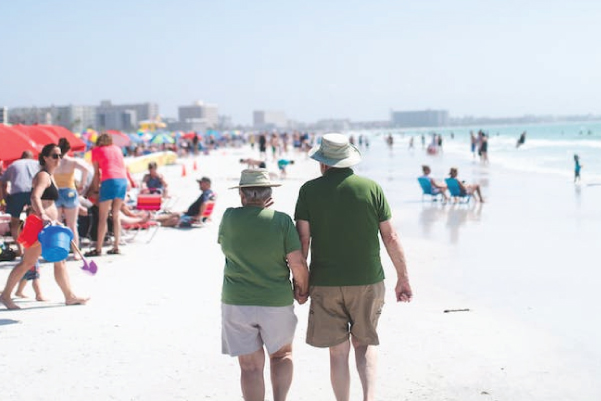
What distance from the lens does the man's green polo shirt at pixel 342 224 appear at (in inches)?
139

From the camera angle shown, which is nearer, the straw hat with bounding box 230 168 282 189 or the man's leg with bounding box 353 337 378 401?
the straw hat with bounding box 230 168 282 189

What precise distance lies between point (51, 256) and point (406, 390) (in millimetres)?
3207

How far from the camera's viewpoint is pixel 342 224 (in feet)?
11.6

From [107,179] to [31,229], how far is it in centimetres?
270

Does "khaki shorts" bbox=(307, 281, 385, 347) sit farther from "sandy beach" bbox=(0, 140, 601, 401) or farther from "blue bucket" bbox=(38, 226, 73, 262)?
"blue bucket" bbox=(38, 226, 73, 262)

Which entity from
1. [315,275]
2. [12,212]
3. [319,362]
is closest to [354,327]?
[315,275]

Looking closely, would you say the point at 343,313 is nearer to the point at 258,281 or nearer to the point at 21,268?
the point at 258,281

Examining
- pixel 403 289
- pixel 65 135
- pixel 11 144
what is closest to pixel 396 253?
pixel 403 289

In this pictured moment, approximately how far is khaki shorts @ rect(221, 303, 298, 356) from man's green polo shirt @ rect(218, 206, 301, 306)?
4 cm

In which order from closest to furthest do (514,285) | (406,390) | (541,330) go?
(406,390), (541,330), (514,285)

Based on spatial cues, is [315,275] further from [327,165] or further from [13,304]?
[13,304]

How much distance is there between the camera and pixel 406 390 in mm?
4203

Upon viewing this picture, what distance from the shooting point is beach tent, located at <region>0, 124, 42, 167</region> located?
11.8 meters

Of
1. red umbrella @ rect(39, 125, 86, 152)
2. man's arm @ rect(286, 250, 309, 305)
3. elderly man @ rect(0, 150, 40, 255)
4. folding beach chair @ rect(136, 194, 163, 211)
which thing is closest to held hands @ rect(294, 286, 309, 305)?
man's arm @ rect(286, 250, 309, 305)
